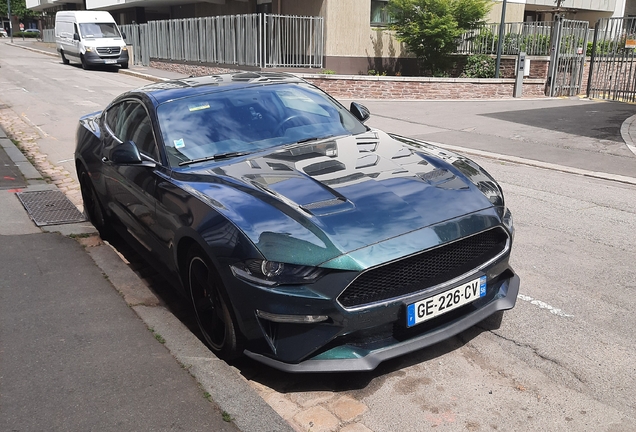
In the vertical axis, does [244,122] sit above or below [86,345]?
above

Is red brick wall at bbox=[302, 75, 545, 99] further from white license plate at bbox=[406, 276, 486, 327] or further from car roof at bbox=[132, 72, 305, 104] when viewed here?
white license plate at bbox=[406, 276, 486, 327]

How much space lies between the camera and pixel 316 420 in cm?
313

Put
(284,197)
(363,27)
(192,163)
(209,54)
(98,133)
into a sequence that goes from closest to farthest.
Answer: (284,197) → (192,163) → (98,133) → (363,27) → (209,54)

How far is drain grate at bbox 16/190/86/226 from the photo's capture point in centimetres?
658

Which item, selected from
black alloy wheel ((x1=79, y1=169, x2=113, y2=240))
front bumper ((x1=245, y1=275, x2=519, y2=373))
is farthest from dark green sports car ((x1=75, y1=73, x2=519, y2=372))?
black alloy wheel ((x1=79, y1=169, x2=113, y2=240))

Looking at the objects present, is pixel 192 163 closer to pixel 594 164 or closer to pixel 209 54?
pixel 594 164

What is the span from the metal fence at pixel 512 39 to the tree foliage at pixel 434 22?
0.55 metres

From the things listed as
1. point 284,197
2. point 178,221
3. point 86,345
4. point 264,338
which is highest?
point 284,197

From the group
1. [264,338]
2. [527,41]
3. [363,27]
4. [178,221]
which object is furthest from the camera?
[363,27]

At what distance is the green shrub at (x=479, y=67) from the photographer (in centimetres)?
2167

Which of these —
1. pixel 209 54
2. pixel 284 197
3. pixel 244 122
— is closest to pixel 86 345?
pixel 284 197

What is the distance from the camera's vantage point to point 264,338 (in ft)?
10.6

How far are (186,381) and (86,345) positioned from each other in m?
0.85

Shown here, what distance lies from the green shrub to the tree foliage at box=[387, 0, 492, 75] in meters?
0.88
